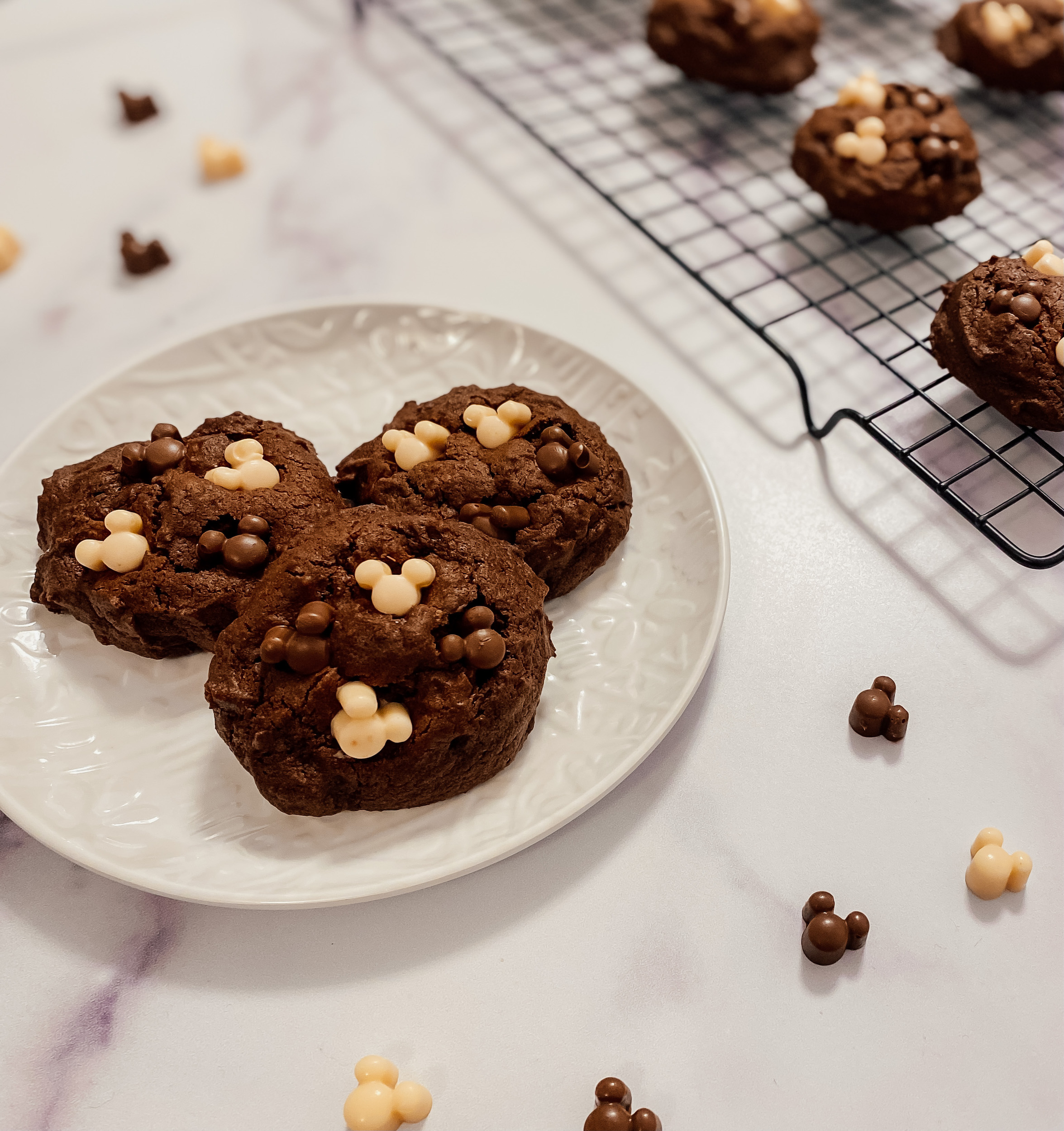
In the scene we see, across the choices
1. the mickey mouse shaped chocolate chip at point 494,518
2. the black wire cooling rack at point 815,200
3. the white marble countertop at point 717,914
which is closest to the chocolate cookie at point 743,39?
the black wire cooling rack at point 815,200

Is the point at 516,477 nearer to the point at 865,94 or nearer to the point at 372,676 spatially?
the point at 372,676

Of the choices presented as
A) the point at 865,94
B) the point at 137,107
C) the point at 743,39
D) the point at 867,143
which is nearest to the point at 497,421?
the point at 867,143

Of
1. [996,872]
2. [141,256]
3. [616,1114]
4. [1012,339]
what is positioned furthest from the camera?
[141,256]

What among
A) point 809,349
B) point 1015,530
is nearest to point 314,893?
point 1015,530

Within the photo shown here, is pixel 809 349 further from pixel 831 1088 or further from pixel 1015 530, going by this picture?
pixel 831 1088

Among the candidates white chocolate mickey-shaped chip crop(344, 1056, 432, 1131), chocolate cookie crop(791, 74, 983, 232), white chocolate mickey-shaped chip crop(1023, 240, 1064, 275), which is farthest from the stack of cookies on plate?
chocolate cookie crop(791, 74, 983, 232)

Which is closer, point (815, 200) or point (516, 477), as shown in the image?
point (516, 477)
